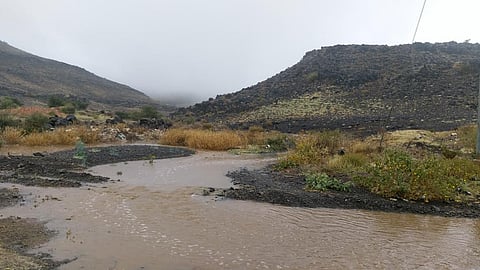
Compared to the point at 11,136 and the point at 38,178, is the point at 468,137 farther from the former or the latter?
the point at 11,136

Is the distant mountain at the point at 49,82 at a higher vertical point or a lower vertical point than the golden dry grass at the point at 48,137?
higher

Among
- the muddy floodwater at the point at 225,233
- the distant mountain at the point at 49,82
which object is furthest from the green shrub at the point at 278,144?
the distant mountain at the point at 49,82

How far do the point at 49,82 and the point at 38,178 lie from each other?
2755 inches

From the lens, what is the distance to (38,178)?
1250 centimetres

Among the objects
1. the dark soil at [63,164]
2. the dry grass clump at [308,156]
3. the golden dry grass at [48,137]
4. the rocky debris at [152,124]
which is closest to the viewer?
the dark soil at [63,164]

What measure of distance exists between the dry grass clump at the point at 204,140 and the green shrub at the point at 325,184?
37.4ft

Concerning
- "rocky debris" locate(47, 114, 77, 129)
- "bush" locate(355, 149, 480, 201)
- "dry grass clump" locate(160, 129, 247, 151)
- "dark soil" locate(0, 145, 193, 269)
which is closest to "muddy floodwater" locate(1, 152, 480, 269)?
"dark soil" locate(0, 145, 193, 269)

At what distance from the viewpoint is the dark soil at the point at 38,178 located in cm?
624

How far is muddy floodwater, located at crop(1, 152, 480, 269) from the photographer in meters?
6.59

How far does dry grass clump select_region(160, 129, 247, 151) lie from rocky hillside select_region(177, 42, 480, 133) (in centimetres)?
958

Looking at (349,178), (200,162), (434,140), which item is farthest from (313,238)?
(434,140)

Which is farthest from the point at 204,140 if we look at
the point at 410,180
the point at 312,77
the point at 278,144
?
the point at 312,77

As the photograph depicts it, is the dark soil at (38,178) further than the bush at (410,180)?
No

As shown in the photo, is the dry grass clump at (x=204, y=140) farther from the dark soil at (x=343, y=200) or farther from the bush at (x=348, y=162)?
the dark soil at (x=343, y=200)
